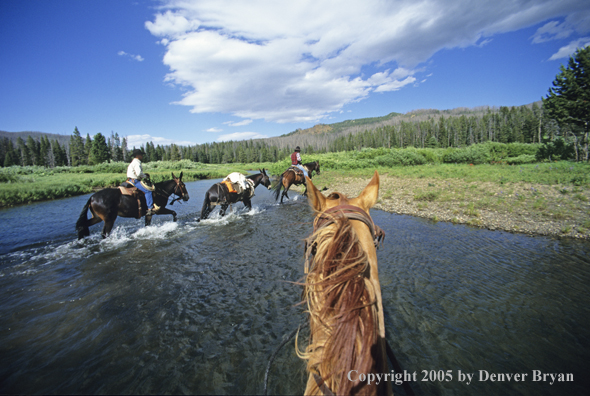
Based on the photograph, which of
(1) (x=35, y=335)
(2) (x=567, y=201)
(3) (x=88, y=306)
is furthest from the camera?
(2) (x=567, y=201)

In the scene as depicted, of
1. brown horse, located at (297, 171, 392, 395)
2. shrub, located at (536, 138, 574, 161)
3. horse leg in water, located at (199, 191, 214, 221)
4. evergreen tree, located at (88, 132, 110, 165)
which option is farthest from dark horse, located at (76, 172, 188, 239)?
evergreen tree, located at (88, 132, 110, 165)

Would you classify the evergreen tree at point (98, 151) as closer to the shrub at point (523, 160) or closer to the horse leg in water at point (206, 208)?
the horse leg in water at point (206, 208)

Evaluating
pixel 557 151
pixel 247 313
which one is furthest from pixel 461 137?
pixel 247 313

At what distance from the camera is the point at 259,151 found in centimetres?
10306

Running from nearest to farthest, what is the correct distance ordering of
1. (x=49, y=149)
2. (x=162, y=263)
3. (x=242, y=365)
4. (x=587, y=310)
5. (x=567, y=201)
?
(x=242, y=365), (x=587, y=310), (x=162, y=263), (x=567, y=201), (x=49, y=149)

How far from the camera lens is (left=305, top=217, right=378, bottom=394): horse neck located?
107 cm

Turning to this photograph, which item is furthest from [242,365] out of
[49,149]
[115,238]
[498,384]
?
[49,149]

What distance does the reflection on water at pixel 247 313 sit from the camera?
8.73 feet

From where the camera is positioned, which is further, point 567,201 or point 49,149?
Result: point 49,149

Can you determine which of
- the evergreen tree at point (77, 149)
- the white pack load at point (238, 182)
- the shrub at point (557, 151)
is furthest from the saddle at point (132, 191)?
the evergreen tree at point (77, 149)

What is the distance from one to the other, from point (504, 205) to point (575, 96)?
1723 cm

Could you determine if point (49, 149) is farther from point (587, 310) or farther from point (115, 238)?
point (587, 310)

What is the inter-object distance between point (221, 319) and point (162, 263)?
3108mm

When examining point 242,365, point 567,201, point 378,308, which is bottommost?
point 242,365
